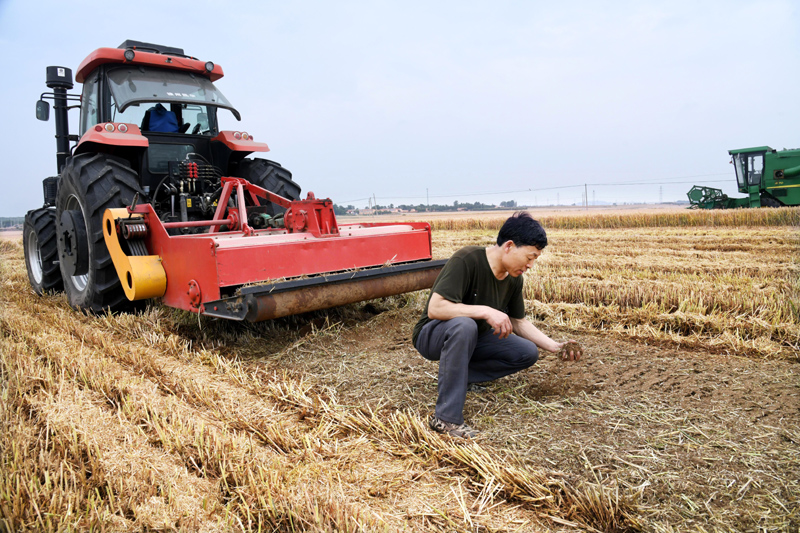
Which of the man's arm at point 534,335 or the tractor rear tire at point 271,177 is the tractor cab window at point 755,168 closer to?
the tractor rear tire at point 271,177

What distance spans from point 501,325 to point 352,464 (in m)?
0.97

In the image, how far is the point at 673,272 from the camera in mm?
7195

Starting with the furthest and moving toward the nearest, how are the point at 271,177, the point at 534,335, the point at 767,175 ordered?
the point at 767,175 → the point at 271,177 → the point at 534,335

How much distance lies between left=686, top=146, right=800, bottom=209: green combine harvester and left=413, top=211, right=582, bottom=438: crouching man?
70.9ft

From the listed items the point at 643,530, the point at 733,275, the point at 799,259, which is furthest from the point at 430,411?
the point at 799,259

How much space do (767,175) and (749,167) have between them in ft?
2.19

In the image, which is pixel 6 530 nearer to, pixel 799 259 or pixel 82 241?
pixel 82 241

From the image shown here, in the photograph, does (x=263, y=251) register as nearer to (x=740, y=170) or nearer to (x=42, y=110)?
(x=42, y=110)

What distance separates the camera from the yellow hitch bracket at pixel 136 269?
4.34 meters

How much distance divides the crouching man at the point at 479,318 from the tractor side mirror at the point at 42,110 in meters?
5.44

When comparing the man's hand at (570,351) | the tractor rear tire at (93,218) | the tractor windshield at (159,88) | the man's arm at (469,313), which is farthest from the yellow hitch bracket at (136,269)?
the man's hand at (570,351)

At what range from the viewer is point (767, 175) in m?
20.6

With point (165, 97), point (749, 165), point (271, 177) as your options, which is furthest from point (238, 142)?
point (749, 165)

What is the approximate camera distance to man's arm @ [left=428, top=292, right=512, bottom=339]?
2791 millimetres
